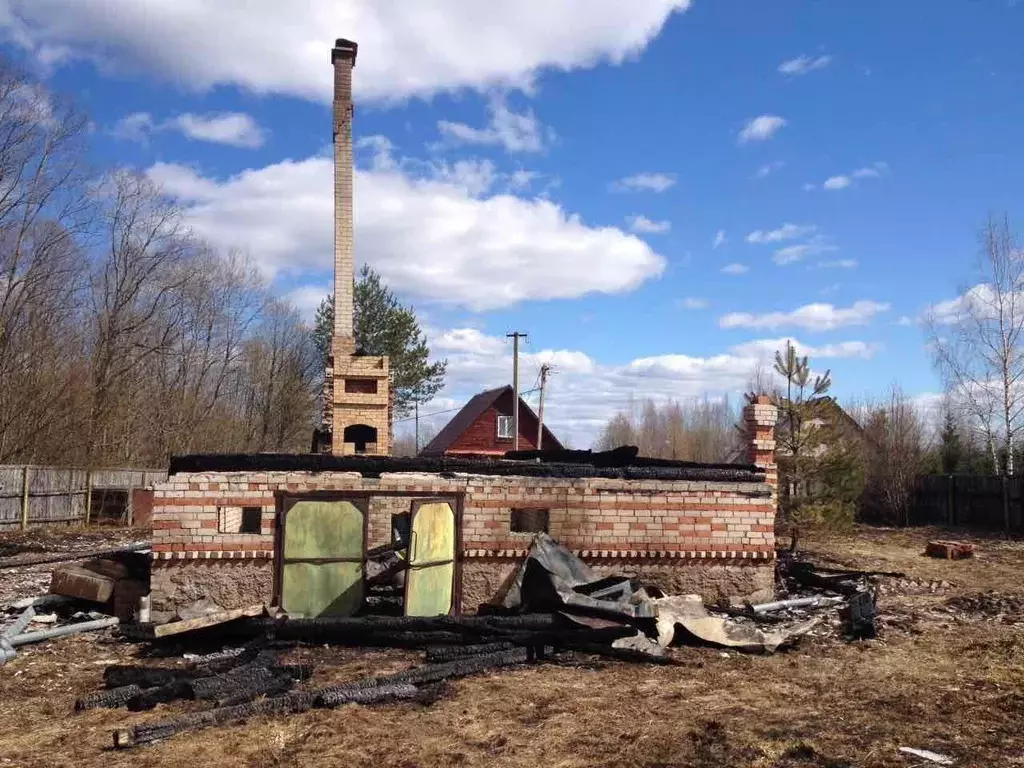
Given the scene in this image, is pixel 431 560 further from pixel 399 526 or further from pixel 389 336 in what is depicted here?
pixel 389 336

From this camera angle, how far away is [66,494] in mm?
22828

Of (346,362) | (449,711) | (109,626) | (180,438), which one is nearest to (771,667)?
(449,711)

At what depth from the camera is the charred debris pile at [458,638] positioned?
6.53 meters

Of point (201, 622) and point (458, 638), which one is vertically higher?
point (201, 622)

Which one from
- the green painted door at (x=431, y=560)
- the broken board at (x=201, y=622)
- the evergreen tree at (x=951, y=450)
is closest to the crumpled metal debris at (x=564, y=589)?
the green painted door at (x=431, y=560)

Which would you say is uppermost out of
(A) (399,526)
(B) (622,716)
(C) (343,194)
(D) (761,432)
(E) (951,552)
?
(C) (343,194)

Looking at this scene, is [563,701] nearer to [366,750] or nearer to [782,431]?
[366,750]

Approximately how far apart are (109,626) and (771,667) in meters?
7.06

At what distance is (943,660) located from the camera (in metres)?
8.20

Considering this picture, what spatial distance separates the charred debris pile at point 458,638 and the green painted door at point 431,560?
0.54 meters

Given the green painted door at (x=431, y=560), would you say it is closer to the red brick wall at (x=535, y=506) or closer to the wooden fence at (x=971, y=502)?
the red brick wall at (x=535, y=506)

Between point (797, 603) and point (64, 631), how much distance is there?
8525 mm

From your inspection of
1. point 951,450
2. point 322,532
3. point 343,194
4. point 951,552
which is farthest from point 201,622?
point 951,450

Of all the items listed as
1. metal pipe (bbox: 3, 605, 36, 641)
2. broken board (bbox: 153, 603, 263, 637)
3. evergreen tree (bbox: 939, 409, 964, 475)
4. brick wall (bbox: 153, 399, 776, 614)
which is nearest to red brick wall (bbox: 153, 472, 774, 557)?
brick wall (bbox: 153, 399, 776, 614)
